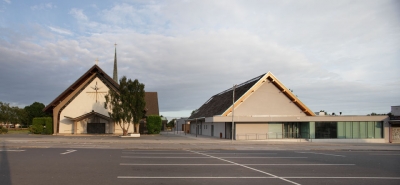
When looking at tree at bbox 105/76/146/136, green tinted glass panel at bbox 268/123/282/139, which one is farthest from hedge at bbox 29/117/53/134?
green tinted glass panel at bbox 268/123/282/139

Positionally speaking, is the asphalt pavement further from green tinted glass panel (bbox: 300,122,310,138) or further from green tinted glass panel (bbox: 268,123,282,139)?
green tinted glass panel (bbox: 300,122,310,138)

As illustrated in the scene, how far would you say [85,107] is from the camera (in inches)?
1929

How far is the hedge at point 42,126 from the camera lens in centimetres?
4762

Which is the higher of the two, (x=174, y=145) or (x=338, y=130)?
(x=338, y=130)

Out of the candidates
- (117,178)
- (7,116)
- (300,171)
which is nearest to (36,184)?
(117,178)

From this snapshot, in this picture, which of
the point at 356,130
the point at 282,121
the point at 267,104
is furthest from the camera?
the point at 267,104

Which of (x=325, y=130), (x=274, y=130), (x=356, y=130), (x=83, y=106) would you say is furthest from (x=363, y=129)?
(x=83, y=106)

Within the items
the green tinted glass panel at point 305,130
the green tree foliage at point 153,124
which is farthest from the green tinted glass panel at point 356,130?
the green tree foliage at point 153,124

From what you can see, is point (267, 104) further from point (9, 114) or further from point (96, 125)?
point (9, 114)

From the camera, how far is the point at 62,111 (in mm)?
48406

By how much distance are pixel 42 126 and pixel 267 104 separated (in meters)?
31.1

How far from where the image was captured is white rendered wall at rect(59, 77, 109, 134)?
48312 millimetres

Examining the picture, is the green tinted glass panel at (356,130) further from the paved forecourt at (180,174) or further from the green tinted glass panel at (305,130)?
the paved forecourt at (180,174)

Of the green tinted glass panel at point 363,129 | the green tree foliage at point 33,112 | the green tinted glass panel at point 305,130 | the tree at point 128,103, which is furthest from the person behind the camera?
the green tree foliage at point 33,112
